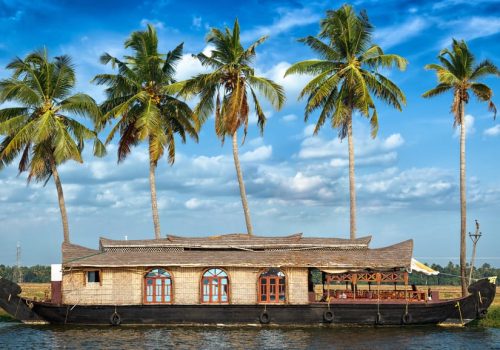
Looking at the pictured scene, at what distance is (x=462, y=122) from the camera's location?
3034 cm

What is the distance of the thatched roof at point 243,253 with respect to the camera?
26.0 metres

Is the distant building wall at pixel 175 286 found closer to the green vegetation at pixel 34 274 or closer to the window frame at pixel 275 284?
the window frame at pixel 275 284

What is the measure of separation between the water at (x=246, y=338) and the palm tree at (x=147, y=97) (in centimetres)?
873

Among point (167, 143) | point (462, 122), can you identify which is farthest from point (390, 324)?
point (167, 143)

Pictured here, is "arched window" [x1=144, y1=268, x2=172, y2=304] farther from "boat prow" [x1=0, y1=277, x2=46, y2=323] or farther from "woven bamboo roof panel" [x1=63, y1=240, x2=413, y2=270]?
"boat prow" [x1=0, y1=277, x2=46, y2=323]

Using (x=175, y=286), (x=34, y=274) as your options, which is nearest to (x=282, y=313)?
(x=175, y=286)

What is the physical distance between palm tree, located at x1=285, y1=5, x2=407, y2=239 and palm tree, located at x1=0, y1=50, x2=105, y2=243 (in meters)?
10.7

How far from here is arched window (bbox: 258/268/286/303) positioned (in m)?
26.1

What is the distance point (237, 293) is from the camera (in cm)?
2605

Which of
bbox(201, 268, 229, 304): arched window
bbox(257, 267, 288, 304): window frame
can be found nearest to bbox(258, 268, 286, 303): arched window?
bbox(257, 267, 288, 304): window frame

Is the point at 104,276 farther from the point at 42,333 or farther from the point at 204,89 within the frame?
the point at 204,89

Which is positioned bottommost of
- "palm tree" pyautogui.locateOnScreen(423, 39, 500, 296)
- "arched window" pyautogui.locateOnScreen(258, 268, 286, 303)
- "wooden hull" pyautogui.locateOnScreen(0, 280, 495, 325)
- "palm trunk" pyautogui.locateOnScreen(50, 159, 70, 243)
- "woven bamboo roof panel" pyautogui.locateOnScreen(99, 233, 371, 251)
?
"wooden hull" pyautogui.locateOnScreen(0, 280, 495, 325)

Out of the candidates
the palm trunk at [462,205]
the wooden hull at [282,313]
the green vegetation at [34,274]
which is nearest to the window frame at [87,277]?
the wooden hull at [282,313]

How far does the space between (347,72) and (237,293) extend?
1216cm
